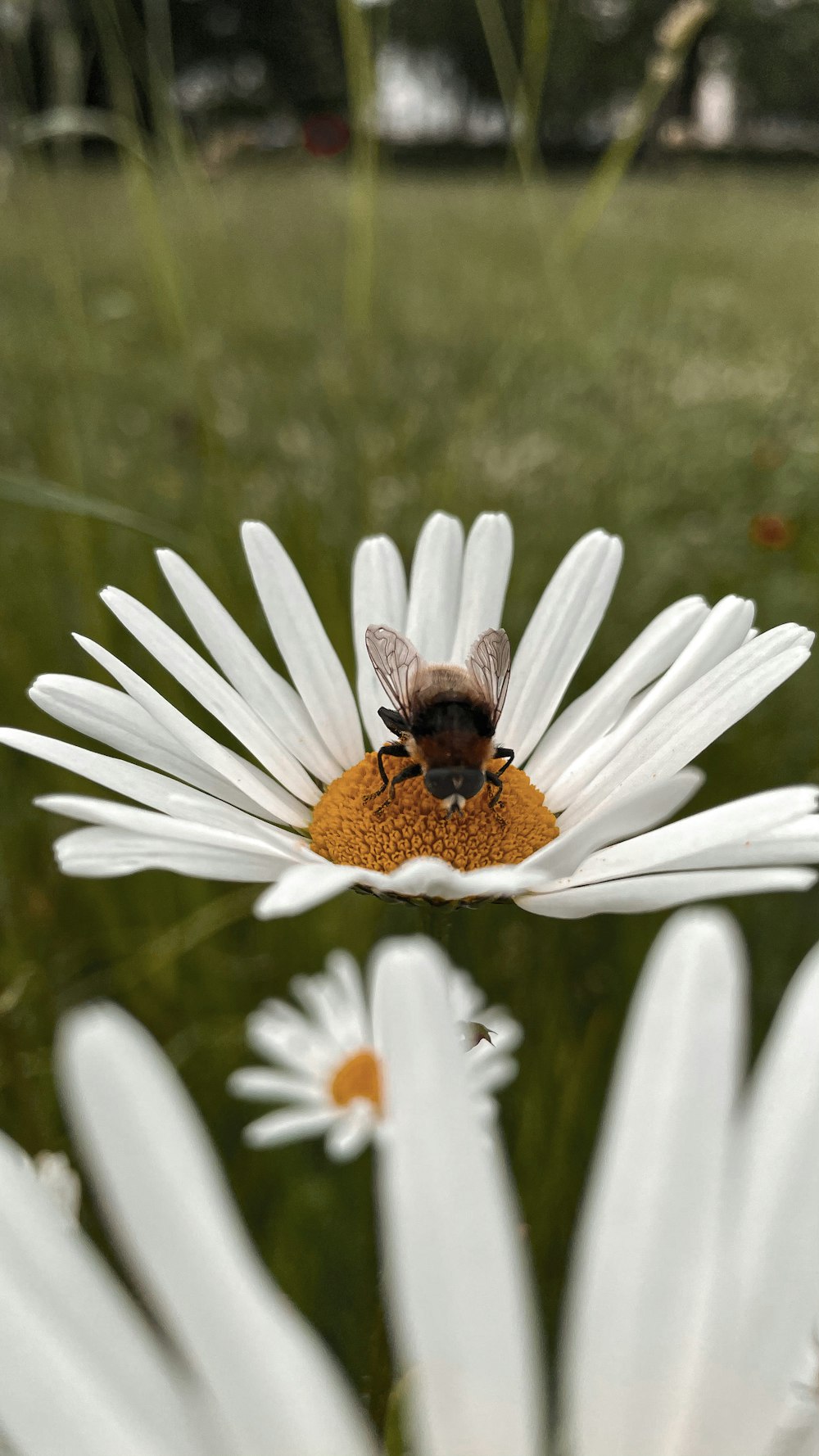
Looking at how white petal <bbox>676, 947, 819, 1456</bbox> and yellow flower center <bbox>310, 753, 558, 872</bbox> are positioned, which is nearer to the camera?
white petal <bbox>676, 947, 819, 1456</bbox>

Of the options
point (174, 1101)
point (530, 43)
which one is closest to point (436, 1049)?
point (174, 1101)

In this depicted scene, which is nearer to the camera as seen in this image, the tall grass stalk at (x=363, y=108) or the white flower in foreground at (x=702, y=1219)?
the white flower in foreground at (x=702, y=1219)

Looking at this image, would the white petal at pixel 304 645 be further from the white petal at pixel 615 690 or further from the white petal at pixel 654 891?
the white petal at pixel 654 891

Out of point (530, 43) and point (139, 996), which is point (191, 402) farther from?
point (139, 996)

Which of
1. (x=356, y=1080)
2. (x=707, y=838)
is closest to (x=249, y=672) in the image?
(x=707, y=838)

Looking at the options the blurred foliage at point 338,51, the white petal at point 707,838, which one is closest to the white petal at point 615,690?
the white petal at point 707,838

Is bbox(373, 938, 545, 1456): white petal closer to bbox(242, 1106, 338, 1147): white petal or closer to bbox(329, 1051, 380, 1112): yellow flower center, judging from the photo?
bbox(242, 1106, 338, 1147): white petal

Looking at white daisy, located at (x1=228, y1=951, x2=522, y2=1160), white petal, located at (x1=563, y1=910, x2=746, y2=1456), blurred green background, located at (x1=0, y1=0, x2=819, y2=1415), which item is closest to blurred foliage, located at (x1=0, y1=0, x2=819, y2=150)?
blurred green background, located at (x1=0, y1=0, x2=819, y2=1415)
